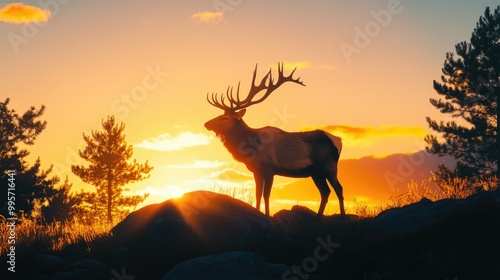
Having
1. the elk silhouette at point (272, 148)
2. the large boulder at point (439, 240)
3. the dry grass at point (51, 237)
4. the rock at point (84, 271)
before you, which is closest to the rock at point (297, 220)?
the elk silhouette at point (272, 148)

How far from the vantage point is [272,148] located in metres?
14.4

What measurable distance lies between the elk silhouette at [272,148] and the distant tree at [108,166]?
23496 millimetres

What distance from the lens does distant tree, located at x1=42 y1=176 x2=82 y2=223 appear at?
35969 mm

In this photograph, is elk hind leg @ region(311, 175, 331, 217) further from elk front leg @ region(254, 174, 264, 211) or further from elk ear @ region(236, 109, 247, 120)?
elk ear @ region(236, 109, 247, 120)

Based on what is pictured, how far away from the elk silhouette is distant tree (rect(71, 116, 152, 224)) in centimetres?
2350

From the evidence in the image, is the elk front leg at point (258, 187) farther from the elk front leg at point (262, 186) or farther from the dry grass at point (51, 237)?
the dry grass at point (51, 237)

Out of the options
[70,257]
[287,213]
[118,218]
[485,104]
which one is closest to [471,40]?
[485,104]

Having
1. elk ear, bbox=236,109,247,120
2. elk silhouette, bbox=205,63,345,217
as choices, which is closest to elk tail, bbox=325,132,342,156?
elk silhouette, bbox=205,63,345,217

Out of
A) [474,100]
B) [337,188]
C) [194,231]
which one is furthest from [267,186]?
[474,100]

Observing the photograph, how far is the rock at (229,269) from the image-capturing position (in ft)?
26.8

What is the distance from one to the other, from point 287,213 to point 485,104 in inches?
794

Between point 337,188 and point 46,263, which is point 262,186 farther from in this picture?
point 46,263

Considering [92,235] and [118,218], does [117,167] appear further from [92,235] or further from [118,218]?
[92,235]

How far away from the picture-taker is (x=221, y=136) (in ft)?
47.8
